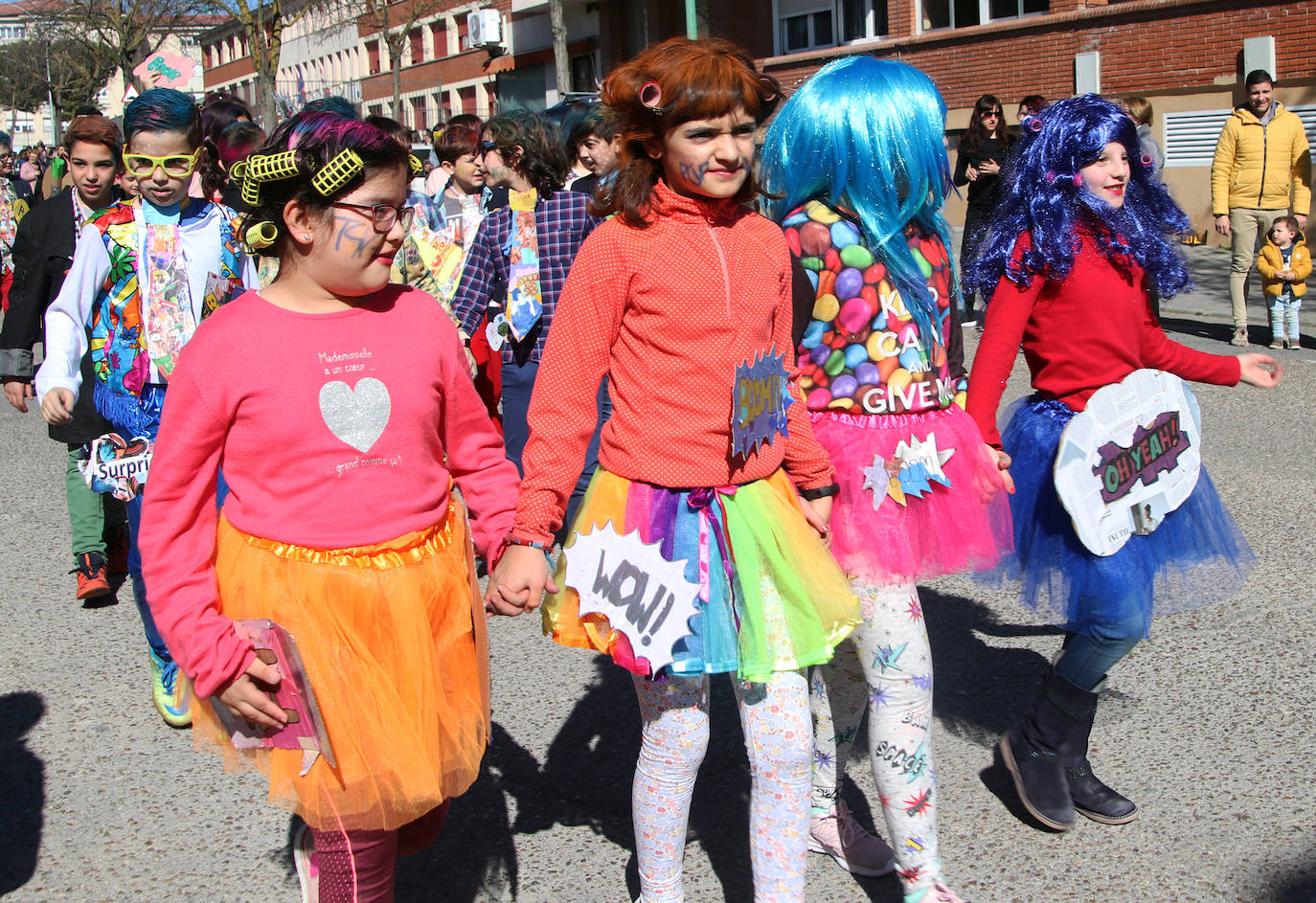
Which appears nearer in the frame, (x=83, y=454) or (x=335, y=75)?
(x=83, y=454)

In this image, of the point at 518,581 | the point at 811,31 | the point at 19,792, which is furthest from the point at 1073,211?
the point at 811,31

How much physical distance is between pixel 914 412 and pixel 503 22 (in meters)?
36.7

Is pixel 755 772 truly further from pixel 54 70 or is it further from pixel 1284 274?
pixel 54 70

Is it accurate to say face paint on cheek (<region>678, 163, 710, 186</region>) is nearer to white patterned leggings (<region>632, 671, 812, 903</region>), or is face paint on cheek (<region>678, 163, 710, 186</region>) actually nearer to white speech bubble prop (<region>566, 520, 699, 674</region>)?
white speech bubble prop (<region>566, 520, 699, 674</region>)

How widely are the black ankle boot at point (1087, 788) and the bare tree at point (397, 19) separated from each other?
3109 centimetres

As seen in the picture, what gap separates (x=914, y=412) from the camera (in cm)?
278

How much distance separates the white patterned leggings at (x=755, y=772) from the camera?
2373 mm

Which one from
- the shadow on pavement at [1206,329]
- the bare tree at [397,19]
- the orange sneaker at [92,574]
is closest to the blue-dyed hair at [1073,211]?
the orange sneaker at [92,574]

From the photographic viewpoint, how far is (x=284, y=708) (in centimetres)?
212

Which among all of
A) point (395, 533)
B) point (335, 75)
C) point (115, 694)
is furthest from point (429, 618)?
point (335, 75)

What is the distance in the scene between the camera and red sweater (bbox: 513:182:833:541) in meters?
2.34

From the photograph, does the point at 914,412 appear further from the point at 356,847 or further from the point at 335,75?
the point at 335,75

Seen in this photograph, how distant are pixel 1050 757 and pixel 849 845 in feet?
1.88

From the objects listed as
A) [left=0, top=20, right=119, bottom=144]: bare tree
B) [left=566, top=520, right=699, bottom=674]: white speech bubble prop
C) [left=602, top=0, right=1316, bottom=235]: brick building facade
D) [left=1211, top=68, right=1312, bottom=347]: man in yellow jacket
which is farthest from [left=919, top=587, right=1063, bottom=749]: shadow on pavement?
[left=0, top=20, right=119, bottom=144]: bare tree
